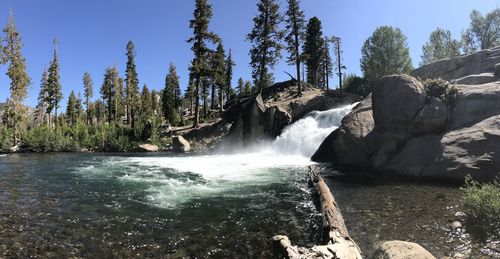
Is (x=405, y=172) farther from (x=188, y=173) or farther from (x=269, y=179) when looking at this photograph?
(x=188, y=173)

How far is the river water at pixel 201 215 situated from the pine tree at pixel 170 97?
5214 centimetres

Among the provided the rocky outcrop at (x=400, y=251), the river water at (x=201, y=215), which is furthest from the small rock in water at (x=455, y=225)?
the rocky outcrop at (x=400, y=251)

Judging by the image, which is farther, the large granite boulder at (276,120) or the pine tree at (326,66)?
the pine tree at (326,66)

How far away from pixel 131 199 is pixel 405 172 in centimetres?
1354

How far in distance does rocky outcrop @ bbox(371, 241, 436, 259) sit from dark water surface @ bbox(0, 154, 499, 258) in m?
1.04

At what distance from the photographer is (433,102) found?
63.8 feet

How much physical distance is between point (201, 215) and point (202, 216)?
119mm

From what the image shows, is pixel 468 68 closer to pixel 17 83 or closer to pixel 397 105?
pixel 397 105

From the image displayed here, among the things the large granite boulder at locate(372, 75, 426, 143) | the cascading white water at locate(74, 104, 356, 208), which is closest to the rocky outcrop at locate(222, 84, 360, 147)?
the cascading white water at locate(74, 104, 356, 208)

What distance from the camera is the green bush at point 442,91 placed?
19438 millimetres

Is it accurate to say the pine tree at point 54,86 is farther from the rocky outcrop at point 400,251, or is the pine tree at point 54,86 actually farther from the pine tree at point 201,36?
the rocky outcrop at point 400,251

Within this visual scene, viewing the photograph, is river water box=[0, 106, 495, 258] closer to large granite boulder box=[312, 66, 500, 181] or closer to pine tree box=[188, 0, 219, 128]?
large granite boulder box=[312, 66, 500, 181]

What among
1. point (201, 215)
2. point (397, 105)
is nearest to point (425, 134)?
point (397, 105)

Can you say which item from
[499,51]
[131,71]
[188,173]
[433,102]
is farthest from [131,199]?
[131,71]
